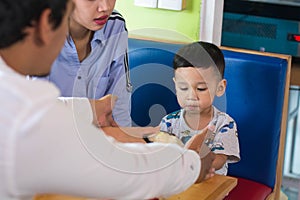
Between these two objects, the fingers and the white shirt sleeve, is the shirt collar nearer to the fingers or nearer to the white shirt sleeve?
the white shirt sleeve

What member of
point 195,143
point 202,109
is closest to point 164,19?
point 202,109

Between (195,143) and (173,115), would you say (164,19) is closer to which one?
(173,115)

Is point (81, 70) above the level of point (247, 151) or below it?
above

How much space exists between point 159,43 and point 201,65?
0.30 meters

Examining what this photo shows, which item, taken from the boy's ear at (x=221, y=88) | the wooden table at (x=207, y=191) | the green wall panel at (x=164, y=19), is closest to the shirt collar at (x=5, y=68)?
the wooden table at (x=207, y=191)

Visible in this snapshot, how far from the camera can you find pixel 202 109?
156 centimetres

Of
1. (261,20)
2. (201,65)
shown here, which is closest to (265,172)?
(201,65)

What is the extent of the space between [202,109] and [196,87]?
0.07m

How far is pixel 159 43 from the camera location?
182 cm

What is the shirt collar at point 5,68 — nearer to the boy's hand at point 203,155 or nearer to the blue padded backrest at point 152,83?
the boy's hand at point 203,155

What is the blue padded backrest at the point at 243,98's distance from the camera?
1.69 meters

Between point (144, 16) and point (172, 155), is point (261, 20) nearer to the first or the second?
point (144, 16)

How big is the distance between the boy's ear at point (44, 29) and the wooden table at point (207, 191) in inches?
18.6

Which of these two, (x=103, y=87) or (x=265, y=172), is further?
(x=265, y=172)
